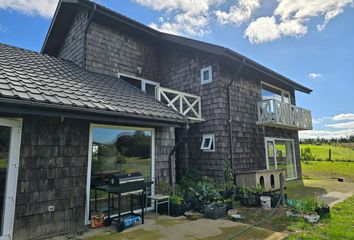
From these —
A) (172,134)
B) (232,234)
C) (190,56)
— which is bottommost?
(232,234)

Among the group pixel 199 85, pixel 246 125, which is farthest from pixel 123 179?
pixel 246 125

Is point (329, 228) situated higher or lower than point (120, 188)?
lower

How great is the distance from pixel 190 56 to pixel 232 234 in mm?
7039

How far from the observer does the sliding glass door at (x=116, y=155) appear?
5172mm

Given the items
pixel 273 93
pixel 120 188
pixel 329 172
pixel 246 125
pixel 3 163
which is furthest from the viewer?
pixel 329 172

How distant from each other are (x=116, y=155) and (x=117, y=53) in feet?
15.3

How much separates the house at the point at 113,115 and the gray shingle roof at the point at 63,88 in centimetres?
3

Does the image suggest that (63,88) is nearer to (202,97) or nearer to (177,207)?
(177,207)

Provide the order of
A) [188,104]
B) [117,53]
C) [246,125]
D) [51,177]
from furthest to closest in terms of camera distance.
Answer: [246,125] → [117,53] → [188,104] → [51,177]

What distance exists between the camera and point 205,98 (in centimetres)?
892

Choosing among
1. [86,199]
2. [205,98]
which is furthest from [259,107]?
[86,199]

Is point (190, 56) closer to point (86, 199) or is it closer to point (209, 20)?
point (209, 20)

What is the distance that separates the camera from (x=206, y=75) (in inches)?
354

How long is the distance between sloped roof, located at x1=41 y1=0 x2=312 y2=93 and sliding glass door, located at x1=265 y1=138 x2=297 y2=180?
9.75ft
